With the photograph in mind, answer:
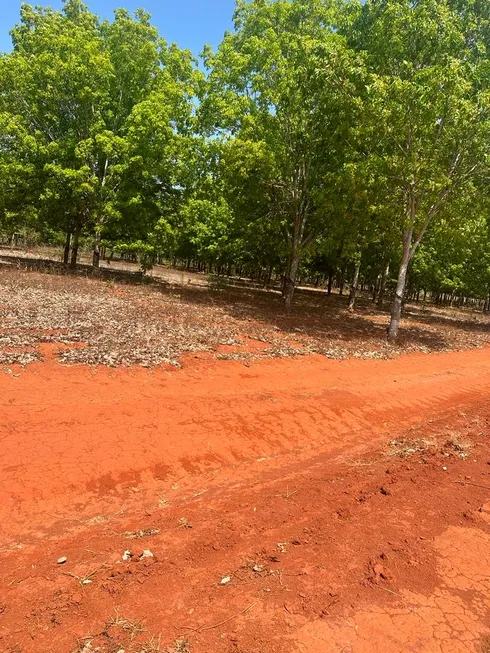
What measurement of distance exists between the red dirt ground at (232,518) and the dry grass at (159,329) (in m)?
1.34

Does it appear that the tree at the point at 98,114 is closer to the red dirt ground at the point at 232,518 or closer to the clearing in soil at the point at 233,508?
the clearing in soil at the point at 233,508

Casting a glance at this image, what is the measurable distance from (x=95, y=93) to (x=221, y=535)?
86.5 ft

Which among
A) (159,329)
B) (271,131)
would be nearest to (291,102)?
(271,131)

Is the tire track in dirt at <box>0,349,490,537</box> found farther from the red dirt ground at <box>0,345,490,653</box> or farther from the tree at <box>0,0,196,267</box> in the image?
the tree at <box>0,0,196,267</box>

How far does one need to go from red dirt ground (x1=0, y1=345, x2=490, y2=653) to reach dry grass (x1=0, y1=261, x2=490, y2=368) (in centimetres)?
134

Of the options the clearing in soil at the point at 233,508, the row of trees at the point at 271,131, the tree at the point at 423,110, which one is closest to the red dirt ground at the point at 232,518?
the clearing in soil at the point at 233,508

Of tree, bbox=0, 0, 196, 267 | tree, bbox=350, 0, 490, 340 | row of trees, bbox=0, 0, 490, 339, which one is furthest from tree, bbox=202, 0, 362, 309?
tree, bbox=0, 0, 196, 267

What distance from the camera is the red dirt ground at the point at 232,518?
327 centimetres

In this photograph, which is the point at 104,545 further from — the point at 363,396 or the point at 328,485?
the point at 363,396

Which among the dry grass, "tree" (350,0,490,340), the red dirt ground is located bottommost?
the red dirt ground

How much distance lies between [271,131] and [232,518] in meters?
18.2

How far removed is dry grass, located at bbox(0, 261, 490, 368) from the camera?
1012 centimetres

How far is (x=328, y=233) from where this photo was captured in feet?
67.9

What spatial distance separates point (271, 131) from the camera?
19.0 meters
